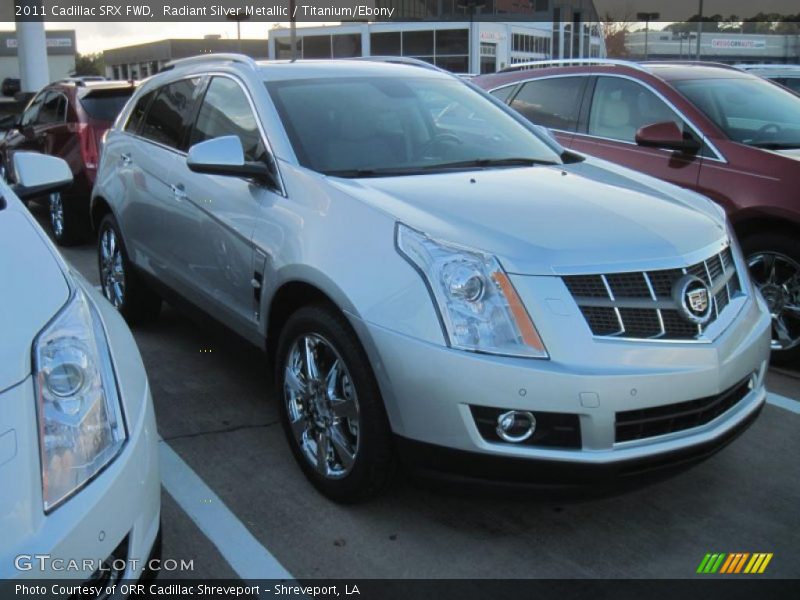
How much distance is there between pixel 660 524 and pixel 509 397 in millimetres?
1020

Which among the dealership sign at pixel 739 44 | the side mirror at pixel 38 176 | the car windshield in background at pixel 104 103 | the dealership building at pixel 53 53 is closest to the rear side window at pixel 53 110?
the car windshield in background at pixel 104 103

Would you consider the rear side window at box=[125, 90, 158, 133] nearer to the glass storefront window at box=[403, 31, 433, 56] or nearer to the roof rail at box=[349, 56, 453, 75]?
the roof rail at box=[349, 56, 453, 75]

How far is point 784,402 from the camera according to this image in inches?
181

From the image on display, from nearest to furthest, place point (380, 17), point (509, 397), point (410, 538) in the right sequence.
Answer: point (509, 397)
point (410, 538)
point (380, 17)

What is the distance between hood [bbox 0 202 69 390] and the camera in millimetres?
2119

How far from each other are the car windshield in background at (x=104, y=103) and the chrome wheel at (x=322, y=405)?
20.9 ft

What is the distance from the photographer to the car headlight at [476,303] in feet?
9.27

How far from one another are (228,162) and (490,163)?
122 centimetres

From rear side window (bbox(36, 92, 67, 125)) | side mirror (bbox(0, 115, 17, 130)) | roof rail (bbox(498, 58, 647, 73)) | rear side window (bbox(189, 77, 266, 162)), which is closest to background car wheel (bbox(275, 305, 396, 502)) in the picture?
rear side window (bbox(189, 77, 266, 162))

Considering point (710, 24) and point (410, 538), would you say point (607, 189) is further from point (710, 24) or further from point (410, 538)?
point (710, 24)

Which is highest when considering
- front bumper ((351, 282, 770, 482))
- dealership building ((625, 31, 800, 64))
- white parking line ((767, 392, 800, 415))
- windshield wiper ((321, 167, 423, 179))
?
dealership building ((625, 31, 800, 64))

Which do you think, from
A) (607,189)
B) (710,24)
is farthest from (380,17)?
(607,189)

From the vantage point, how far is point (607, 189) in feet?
12.3

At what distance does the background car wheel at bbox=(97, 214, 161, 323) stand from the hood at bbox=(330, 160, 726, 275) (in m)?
2.52
